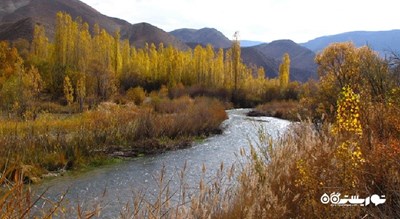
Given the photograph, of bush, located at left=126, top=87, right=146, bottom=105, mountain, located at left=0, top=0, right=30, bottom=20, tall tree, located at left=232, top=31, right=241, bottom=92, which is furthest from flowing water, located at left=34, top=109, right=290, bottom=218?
mountain, located at left=0, top=0, right=30, bottom=20

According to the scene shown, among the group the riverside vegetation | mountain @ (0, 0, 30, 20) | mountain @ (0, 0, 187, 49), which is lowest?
the riverside vegetation

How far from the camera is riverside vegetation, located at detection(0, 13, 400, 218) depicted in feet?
12.2

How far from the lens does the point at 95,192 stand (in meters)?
9.96

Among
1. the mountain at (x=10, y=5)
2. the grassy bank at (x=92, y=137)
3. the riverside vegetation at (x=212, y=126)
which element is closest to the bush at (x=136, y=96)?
the riverside vegetation at (x=212, y=126)

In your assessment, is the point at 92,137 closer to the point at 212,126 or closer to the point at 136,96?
the point at 212,126

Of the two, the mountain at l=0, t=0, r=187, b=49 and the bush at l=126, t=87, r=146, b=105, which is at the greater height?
the mountain at l=0, t=0, r=187, b=49

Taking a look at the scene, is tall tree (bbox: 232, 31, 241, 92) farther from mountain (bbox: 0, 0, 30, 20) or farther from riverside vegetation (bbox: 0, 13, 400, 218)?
mountain (bbox: 0, 0, 30, 20)

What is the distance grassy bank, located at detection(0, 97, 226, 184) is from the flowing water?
90 centimetres

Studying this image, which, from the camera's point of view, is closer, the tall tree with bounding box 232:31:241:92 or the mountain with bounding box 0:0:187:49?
the tall tree with bounding box 232:31:241:92

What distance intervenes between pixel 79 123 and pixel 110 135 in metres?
1.91

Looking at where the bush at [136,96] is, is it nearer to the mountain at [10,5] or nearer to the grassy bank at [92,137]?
the grassy bank at [92,137]

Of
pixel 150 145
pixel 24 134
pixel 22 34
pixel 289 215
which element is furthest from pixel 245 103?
pixel 22 34

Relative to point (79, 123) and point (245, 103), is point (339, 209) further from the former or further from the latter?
point (245, 103)

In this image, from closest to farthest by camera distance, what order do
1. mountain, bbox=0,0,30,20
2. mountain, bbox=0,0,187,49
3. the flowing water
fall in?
the flowing water, mountain, bbox=0,0,187,49, mountain, bbox=0,0,30,20
